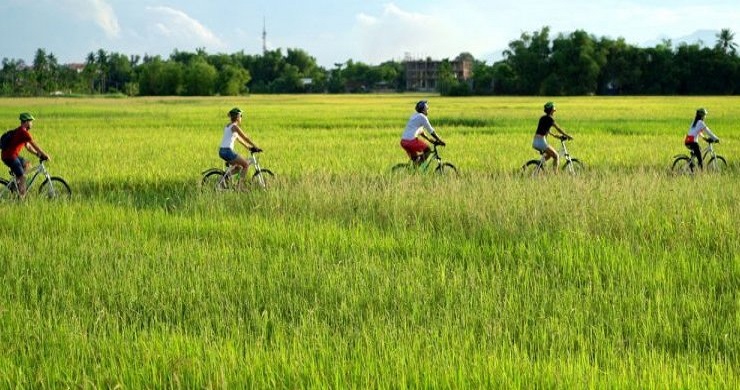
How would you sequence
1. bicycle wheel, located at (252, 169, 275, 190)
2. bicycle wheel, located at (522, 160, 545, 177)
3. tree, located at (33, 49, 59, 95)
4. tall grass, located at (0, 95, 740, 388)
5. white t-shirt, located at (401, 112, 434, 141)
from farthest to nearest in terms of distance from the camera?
1. tree, located at (33, 49, 59, 95)
2. bicycle wheel, located at (522, 160, 545, 177)
3. white t-shirt, located at (401, 112, 434, 141)
4. bicycle wheel, located at (252, 169, 275, 190)
5. tall grass, located at (0, 95, 740, 388)

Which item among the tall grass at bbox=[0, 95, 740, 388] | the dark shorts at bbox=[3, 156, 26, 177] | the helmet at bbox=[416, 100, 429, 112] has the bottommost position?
the tall grass at bbox=[0, 95, 740, 388]

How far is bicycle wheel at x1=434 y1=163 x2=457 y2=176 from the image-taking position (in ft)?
42.5

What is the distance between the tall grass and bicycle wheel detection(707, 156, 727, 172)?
2270 mm

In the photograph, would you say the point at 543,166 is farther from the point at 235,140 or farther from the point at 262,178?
the point at 235,140

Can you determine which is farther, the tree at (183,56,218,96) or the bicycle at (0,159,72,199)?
the tree at (183,56,218,96)

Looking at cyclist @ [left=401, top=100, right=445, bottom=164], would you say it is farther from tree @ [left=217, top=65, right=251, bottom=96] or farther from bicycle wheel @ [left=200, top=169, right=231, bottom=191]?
tree @ [left=217, top=65, right=251, bottom=96]

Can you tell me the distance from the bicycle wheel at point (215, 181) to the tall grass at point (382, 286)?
0.67 metres

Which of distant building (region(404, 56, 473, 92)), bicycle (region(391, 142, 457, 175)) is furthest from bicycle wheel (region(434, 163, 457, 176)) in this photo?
distant building (region(404, 56, 473, 92))

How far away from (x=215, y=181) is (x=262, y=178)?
32.1 inches

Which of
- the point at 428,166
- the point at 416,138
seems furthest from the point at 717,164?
the point at 416,138

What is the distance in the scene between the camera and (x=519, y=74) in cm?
10656

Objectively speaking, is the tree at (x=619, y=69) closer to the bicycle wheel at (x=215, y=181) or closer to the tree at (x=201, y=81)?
the tree at (x=201, y=81)

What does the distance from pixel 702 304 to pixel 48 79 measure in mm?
120756

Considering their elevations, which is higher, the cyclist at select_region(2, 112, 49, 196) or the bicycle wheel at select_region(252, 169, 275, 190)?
the cyclist at select_region(2, 112, 49, 196)
